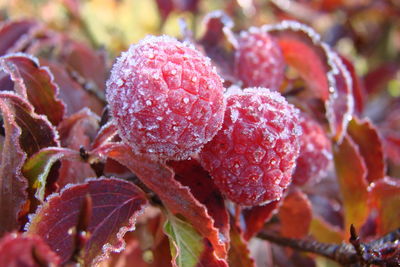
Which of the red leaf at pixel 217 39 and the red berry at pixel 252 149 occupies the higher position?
the red leaf at pixel 217 39

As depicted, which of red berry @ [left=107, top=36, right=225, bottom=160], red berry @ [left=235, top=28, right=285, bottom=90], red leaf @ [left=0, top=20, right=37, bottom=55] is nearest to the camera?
red berry @ [left=107, top=36, right=225, bottom=160]

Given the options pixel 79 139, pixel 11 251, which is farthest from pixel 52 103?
pixel 11 251

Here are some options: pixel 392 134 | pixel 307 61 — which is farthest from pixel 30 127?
pixel 392 134

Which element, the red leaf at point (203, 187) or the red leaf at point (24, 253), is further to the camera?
the red leaf at point (203, 187)

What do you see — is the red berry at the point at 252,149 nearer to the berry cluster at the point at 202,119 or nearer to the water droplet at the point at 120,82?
the berry cluster at the point at 202,119

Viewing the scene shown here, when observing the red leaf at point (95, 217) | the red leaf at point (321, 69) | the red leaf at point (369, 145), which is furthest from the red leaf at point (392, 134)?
the red leaf at point (95, 217)

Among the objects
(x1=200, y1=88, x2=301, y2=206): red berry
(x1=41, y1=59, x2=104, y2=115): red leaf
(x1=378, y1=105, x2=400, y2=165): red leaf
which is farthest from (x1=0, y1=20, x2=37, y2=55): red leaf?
(x1=378, y1=105, x2=400, y2=165): red leaf

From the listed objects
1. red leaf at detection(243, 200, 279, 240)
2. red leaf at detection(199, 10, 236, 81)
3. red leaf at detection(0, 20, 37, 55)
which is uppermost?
red leaf at detection(0, 20, 37, 55)

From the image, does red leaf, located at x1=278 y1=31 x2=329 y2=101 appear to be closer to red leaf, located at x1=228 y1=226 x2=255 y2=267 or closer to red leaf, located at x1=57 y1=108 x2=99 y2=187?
red leaf, located at x1=228 y1=226 x2=255 y2=267

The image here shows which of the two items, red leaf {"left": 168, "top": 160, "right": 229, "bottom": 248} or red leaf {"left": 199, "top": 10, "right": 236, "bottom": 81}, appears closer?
red leaf {"left": 168, "top": 160, "right": 229, "bottom": 248}
